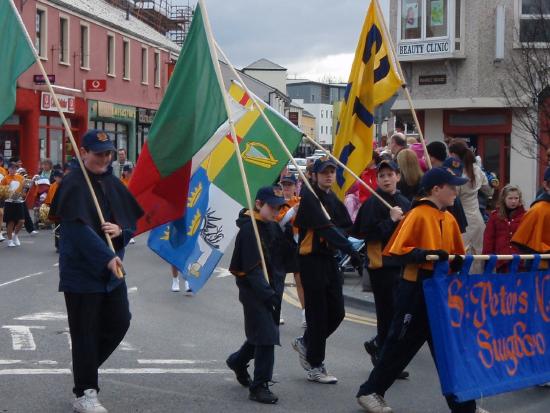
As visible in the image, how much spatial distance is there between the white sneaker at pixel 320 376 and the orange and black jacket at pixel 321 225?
0.96m

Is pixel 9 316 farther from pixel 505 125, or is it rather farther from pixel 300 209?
pixel 505 125

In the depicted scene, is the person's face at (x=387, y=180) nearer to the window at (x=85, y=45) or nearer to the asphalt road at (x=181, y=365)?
the asphalt road at (x=181, y=365)

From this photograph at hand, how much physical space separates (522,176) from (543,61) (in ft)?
27.3

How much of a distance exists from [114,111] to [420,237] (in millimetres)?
33848

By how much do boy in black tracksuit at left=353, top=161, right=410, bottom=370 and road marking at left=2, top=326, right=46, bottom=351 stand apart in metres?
3.30

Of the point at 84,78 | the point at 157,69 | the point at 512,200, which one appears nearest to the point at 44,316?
the point at 512,200

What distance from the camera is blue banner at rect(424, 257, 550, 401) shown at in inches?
246

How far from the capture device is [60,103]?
32.9 m

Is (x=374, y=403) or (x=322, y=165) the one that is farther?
(x=322, y=165)

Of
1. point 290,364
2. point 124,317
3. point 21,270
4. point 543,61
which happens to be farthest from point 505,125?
point 124,317

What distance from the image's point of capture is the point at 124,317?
21.9 feet

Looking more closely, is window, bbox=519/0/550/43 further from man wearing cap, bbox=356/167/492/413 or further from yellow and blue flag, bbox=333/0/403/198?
man wearing cap, bbox=356/167/492/413

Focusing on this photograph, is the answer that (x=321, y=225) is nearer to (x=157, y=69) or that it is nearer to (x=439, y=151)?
(x=439, y=151)

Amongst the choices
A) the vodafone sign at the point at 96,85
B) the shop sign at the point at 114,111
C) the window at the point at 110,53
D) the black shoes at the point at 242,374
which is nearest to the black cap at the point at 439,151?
the black shoes at the point at 242,374
